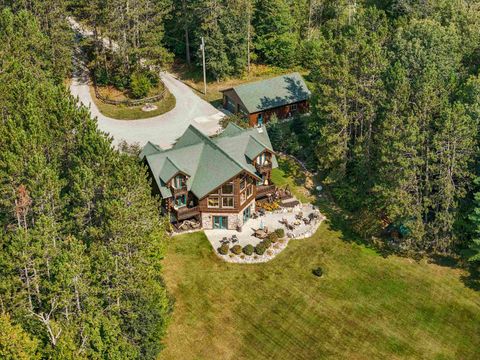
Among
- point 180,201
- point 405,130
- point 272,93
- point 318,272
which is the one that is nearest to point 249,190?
point 180,201

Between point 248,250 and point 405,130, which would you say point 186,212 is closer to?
point 248,250

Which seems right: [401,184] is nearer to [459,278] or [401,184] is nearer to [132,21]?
[459,278]

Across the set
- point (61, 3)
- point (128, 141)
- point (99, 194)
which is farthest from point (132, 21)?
point (99, 194)

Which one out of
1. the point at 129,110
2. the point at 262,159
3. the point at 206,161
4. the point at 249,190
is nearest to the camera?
the point at 206,161

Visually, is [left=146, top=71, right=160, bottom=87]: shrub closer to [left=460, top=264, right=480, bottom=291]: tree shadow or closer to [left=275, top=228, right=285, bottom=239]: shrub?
[left=275, top=228, right=285, bottom=239]: shrub

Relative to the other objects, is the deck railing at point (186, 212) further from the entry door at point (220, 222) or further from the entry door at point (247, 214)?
the entry door at point (247, 214)

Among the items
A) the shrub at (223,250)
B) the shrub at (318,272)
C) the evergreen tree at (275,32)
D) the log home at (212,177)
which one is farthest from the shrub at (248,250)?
the evergreen tree at (275,32)
